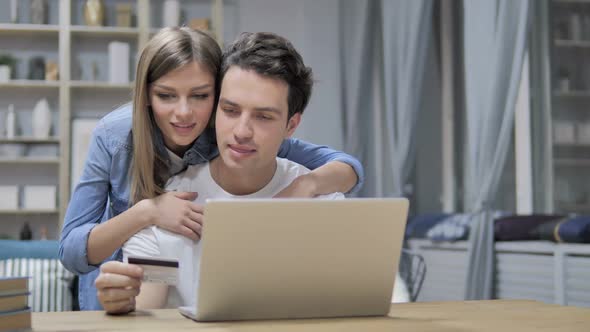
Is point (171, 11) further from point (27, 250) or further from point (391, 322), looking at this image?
point (391, 322)

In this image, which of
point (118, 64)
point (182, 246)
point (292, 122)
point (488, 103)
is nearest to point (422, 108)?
point (488, 103)

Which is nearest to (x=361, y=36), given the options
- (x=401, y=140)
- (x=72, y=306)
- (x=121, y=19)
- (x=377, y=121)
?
(x=377, y=121)

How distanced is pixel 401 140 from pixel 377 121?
0.90 meters

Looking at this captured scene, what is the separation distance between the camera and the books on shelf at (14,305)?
1.15 meters

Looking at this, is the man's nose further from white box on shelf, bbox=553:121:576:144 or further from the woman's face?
white box on shelf, bbox=553:121:576:144

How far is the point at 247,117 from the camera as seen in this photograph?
169cm

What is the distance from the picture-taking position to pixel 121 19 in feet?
18.5

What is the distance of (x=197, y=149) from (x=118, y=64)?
3.81m

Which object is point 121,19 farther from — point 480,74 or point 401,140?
point 480,74

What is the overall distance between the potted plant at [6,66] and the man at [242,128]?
13.2 feet

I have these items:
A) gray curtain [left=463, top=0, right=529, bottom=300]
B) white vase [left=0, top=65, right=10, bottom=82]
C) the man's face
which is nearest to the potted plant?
white vase [left=0, top=65, right=10, bottom=82]

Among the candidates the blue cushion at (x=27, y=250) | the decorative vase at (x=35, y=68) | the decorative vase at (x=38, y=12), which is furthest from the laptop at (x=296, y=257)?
the decorative vase at (x=38, y=12)

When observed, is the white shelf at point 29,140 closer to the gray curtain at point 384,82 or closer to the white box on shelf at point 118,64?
the white box on shelf at point 118,64

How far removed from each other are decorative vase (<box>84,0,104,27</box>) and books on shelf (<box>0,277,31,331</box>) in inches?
182
